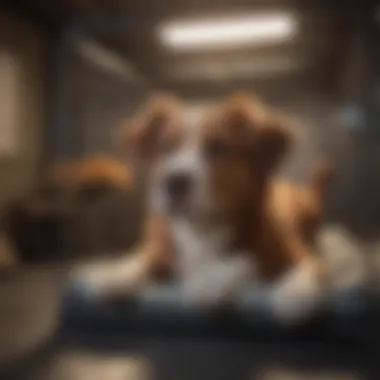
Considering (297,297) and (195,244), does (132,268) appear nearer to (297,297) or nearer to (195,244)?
(195,244)

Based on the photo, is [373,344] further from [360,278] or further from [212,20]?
[212,20]

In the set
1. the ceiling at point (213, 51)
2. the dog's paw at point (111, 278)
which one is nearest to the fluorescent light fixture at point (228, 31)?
the ceiling at point (213, 51)

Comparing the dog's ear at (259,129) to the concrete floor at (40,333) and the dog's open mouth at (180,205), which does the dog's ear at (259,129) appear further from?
the concrete floor at (40,333)

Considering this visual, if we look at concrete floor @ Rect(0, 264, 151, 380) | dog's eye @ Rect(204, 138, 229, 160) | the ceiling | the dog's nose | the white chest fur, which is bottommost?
concrete floor @ Rect(0, 264, 151, 380)

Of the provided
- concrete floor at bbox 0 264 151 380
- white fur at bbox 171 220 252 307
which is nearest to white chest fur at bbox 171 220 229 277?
white fur at bbox 171 220 252 307

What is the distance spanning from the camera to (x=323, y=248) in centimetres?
68

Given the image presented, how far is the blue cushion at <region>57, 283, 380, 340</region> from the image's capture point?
0.66m

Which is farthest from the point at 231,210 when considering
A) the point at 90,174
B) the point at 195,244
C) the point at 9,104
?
the point at 9,104

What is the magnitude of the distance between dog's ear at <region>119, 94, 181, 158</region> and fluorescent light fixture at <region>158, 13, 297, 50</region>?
61 millimetres

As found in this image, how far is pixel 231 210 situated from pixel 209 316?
0.11 metres

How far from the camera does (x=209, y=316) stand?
2.27 feet

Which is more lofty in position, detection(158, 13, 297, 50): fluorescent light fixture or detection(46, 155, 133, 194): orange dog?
detection(158, 13, 297, 50): fluorescent light fixture

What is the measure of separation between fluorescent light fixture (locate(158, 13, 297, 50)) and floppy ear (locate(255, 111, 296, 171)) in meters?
0.09

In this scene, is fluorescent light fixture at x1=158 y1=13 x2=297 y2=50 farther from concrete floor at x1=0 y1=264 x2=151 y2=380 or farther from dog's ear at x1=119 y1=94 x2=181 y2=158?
concrete floor at x1=0 y1=264 x2=151 y2=380
